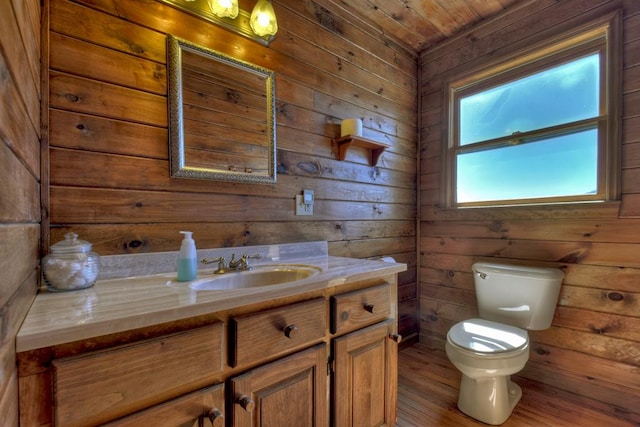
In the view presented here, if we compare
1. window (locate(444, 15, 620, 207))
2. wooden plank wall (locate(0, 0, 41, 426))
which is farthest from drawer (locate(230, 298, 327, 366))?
window (locate(444, 15, 620, 207))

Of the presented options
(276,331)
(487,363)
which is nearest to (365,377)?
(276,331)

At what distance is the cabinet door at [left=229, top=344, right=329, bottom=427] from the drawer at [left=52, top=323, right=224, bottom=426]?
0.12 m

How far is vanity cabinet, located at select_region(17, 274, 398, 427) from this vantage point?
586 mm

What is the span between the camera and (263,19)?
139cm

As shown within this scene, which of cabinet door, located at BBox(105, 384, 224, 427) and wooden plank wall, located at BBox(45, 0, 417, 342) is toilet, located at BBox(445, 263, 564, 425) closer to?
wooden plank wall, located at BBox(45, 0, 417, 342)

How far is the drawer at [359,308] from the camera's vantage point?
1.07 m

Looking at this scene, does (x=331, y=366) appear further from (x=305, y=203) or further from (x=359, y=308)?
(x=305, y=203)

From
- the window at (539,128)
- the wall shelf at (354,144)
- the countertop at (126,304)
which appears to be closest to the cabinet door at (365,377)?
the countertop at (126,304)

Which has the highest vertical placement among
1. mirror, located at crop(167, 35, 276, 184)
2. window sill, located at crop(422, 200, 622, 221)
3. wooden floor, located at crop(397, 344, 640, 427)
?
mirror, located at crop(167, 35, 276, 184)

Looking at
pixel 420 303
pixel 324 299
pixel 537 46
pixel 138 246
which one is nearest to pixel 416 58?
pixel 537 46

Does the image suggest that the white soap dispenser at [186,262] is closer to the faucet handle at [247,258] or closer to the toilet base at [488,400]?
the faucet handle at [247,258]

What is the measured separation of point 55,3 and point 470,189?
2.35 m

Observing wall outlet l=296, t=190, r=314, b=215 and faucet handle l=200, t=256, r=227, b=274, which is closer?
faucet handle l=200, t=256, r=227, b=274

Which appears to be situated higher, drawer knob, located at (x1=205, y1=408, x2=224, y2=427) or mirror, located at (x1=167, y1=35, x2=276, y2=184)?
mirror, located at (x1=167, y1=35, x2=276, y2=184)
